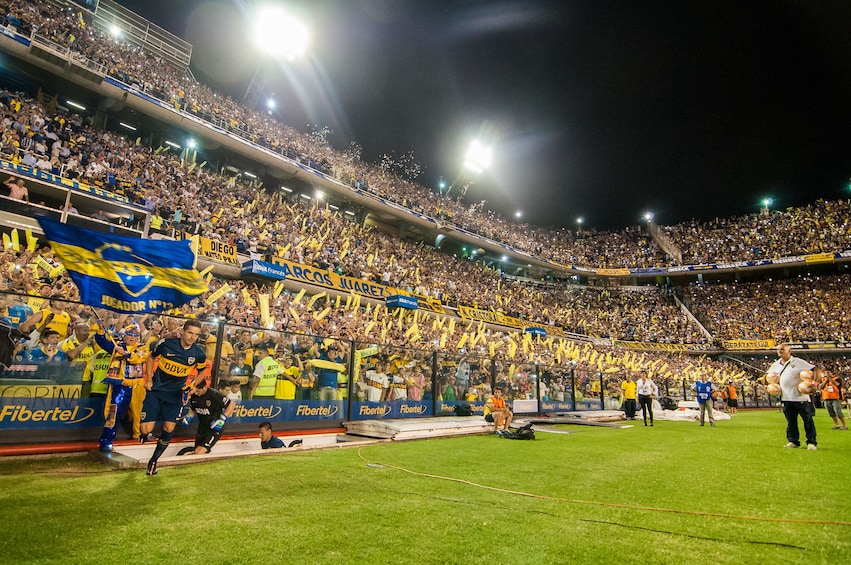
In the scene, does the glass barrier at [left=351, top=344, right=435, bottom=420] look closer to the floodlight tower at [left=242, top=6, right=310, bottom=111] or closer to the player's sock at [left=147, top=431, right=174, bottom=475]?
the player's sock at [left=147, top=431, right=174, bottom=475]

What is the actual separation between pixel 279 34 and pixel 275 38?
0.44 m

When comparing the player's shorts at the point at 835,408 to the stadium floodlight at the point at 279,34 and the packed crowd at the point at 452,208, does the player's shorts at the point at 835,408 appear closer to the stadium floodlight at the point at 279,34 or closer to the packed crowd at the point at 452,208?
the packed crowd at the point at 452,208

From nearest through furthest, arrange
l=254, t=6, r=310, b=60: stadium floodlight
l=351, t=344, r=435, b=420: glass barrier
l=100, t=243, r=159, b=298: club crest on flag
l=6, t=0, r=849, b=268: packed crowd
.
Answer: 1. l=100, t=243, r=159, b=298: club crest on flag
2. l=351, t=344, r=435, b=420: glass barrier
3. l=6, t=0, r=849, b=268: packed crowd
4. l=254, t=6, r=310, b=60: stadium floodlight

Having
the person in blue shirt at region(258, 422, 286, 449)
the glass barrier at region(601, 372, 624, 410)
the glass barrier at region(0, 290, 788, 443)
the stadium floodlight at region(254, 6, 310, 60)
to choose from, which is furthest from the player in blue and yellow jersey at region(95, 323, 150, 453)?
the stadium floodlight at region(254, 6, 310, 60)

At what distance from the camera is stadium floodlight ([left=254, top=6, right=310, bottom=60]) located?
101ft

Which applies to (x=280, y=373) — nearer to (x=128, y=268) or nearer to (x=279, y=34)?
(x=128, y=268)

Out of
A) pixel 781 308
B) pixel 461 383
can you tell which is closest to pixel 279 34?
pixel 461 383

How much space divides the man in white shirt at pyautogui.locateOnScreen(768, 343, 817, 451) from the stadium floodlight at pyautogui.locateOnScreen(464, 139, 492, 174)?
129ft

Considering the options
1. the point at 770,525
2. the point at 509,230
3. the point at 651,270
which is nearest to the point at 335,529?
the point at 770,525

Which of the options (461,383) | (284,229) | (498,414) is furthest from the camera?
(284,229)

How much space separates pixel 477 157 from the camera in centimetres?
4547

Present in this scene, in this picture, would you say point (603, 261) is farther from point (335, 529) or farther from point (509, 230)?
point (335, 529)

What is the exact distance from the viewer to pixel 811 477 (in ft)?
17.8

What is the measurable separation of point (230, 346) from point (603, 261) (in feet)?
163
